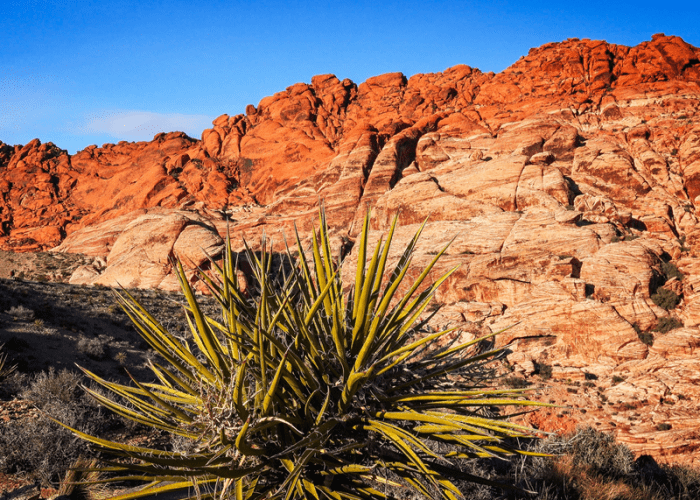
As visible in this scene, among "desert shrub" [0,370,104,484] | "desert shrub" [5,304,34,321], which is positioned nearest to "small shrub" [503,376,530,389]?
"desert shrub" [0,370,104,484]

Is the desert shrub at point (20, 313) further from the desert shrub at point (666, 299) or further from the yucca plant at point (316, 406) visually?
the desert shrub at point (666, 299)

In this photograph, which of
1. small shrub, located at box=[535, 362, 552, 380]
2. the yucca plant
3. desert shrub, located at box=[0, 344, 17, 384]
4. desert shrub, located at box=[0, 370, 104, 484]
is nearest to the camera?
the yucca plant

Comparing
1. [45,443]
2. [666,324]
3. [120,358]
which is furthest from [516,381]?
[45,443]

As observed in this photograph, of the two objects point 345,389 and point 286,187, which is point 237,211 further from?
point 345,389

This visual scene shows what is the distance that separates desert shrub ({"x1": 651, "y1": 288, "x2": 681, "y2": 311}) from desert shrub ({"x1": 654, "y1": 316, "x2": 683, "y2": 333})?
0.85 m

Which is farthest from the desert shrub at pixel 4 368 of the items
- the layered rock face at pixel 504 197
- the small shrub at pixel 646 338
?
the small shrub at pixel 646 338

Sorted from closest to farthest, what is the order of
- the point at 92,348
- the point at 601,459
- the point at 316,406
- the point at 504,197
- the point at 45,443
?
the point at 316,406 < the point at 45,443 < the point at 601,459 < the point at 92,348 < the point at 504,197

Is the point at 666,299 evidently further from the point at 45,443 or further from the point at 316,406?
the point at 45,443

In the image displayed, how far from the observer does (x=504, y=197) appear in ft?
95.6

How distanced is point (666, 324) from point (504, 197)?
44.1ft

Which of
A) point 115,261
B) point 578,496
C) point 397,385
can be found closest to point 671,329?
point 578,496

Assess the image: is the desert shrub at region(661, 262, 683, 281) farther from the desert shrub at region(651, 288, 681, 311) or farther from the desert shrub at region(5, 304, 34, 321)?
the desert shrub at region(5, 304, 34, 321)

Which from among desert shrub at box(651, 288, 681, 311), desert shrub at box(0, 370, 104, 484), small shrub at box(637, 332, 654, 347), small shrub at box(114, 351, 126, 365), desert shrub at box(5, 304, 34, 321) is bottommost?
small shrub at box(637, 332, 654, 347)

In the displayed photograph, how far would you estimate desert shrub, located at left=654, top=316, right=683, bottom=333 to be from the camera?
19062 millimetres
